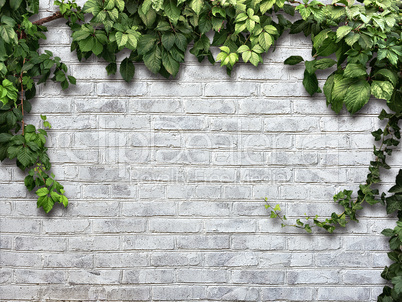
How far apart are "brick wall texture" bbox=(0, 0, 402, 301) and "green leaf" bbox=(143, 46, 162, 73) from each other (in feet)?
0.22

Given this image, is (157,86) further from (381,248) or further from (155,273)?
(381,248)

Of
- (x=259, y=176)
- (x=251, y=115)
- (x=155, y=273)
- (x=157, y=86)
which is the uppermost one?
(x=157, y=86)

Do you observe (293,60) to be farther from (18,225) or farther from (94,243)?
(18,225)

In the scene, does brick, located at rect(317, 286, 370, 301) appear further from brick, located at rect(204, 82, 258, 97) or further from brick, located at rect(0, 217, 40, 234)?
brick, located at rect(0, 217, 40, 234)

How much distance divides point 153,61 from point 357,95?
2.80ft

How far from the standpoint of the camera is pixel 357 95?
1.46 metres

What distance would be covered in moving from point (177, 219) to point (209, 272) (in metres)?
0.27

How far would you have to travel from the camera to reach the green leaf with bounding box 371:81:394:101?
56.7 inches

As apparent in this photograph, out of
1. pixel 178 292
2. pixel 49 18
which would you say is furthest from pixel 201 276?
pixel 49 18

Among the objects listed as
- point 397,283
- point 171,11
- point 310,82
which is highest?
point 171,11

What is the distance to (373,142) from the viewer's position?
156 cm

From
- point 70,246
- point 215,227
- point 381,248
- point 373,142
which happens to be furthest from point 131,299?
point 373,142

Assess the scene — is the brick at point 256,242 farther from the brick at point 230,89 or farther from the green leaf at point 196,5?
the green leaf at point 196,5

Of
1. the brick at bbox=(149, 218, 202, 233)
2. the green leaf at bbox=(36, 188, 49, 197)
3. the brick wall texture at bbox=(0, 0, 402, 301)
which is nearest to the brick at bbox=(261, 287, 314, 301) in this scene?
the brick wall texture at bbox=(0, 0, 402, 301)
